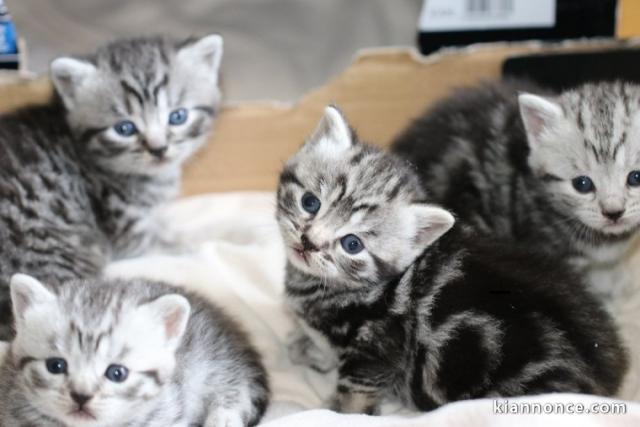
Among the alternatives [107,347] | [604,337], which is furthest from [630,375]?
[107,347]

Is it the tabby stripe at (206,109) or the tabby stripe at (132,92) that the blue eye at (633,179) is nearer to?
the tabby stripe at (206,109)

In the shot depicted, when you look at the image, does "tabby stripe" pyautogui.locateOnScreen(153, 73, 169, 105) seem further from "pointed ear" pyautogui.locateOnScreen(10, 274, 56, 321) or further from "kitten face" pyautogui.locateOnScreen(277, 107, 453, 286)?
"pointed ear" pyautogui.locateOnScreen(10, 274, 56, 321)

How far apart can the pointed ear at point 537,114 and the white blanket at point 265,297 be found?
0.67m

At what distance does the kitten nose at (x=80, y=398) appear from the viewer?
176cm

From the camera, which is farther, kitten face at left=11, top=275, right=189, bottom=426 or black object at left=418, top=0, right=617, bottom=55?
black object at left=418, top=0, right=617, bottom=55

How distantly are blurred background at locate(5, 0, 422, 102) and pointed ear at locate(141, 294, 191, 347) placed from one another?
1.81 meters

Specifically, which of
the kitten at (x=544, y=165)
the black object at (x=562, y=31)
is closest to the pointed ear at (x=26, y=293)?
the kitten at (x=544, y=165)

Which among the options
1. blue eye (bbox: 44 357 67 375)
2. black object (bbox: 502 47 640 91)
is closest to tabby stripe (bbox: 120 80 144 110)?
blue eye (bbox: 44 357 67 375)

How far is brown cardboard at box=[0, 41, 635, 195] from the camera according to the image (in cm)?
316

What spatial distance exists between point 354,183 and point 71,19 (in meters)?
1.93

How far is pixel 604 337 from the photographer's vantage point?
204 centimetres

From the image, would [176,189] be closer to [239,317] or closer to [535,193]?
[239,317]

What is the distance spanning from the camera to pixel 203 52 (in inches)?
112

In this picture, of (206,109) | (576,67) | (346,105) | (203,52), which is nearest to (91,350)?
(206,109)
